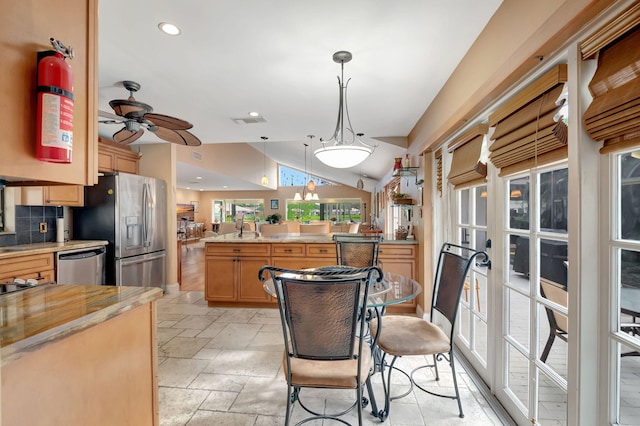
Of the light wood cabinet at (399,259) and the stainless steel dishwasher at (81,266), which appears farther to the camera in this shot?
the light wood cabinet at (399,259)

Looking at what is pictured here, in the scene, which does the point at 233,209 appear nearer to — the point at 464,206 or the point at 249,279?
the point at 249,279

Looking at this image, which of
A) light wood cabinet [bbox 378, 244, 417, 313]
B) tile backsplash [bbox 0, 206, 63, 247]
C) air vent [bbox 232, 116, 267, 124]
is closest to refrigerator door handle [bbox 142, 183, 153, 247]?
tile backsplash [bbox 0, 206, 63, 247]

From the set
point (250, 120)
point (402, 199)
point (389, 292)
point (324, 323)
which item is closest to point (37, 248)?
point (250, 120)

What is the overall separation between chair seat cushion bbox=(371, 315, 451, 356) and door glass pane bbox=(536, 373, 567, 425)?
47 centimetres

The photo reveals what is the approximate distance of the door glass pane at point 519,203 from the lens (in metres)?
1.66

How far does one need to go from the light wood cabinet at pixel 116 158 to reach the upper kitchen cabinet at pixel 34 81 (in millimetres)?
A: 3562

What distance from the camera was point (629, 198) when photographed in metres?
1.02

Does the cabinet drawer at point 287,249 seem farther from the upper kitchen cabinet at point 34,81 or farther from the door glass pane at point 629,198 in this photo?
the door glass pane at point 629,198

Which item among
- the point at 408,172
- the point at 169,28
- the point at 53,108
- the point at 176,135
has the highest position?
the point at 169,28

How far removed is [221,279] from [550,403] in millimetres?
3414

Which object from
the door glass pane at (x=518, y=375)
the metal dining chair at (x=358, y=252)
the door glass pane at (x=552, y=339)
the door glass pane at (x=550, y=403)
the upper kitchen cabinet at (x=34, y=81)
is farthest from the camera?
the metal dining chair at (x=358, y=252)

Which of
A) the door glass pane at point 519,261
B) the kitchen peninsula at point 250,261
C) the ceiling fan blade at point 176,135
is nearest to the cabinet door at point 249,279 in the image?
the kitchen peninsula at point 250,261

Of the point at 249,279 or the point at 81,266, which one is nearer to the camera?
the point at 81,266

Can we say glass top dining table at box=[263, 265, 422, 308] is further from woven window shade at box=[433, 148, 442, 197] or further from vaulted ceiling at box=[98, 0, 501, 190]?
vaulted ceiling at box=[98, 0, 501, 190]
